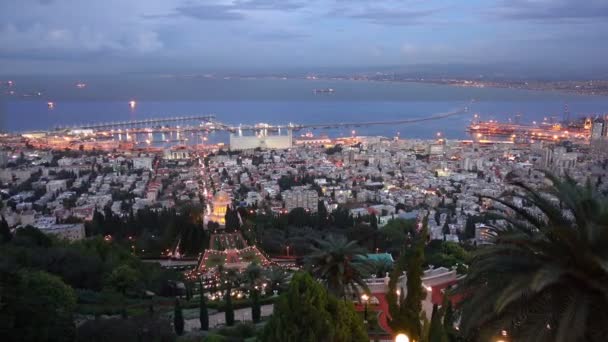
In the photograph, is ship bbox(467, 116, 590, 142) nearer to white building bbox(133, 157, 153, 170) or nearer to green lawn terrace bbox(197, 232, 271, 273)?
white building bbox(133, 157, 153, 170)

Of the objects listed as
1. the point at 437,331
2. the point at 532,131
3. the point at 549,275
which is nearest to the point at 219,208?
the point at 437,331

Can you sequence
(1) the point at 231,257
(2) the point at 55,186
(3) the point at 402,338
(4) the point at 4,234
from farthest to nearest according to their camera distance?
1. (2) the point at 55,186
2. (1) the point at 231,257
3. (4) the point at 4,234
4. (3) the point at 402,338

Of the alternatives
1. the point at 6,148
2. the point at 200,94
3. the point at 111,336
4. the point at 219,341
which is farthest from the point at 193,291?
the point at 200,94

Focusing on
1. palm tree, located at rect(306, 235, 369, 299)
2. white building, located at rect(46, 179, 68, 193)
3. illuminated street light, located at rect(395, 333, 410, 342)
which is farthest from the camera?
white building, located at rect(46, 179, 68, 193)

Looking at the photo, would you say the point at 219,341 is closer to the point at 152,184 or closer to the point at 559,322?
the point at 559,322

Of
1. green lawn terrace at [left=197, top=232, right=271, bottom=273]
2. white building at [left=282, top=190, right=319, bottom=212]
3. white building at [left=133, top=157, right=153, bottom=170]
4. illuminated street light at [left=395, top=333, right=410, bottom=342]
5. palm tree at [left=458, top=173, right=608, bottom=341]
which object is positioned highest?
palm tree at [left=458, top=173, right=608, bottom=341]

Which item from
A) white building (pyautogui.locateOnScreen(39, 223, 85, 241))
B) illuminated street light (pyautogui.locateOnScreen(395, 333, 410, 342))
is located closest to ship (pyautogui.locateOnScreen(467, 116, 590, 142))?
white building (pyautogui.locateOnScreen(39, 223, 85, 241))

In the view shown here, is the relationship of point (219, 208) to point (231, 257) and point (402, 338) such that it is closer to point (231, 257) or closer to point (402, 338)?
point (231, 257)
